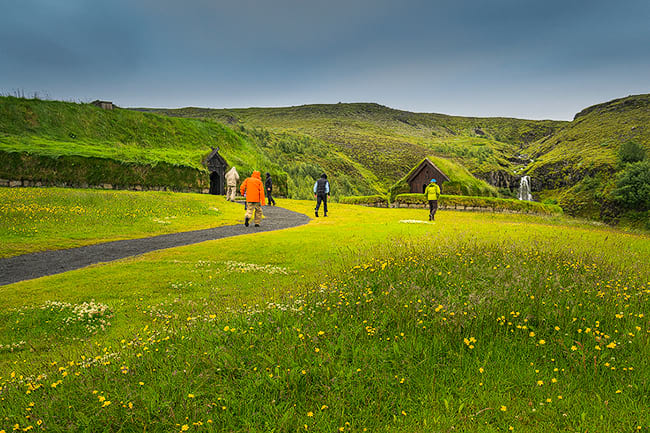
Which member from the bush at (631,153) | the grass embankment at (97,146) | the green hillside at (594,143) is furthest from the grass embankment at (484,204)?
the green hillside at (594,143)

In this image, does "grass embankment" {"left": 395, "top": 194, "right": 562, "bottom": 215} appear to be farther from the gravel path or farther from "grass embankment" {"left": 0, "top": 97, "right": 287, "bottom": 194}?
the gravel path

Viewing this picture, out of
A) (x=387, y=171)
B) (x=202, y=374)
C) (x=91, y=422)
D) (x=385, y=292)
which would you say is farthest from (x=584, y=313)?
(x=387, y=171)

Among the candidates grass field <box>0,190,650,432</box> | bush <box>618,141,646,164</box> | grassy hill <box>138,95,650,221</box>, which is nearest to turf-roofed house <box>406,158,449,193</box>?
grassy hill <box>138,95,650,221</box>

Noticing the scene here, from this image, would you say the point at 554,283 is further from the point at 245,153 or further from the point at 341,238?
the point at 245,153

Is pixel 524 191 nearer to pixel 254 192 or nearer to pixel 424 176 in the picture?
pixel 424 176

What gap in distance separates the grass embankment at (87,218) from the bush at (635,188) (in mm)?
87884

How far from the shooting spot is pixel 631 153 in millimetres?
90375

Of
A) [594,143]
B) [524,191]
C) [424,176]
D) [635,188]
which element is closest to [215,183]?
[424,176]

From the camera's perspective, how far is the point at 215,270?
9.68m

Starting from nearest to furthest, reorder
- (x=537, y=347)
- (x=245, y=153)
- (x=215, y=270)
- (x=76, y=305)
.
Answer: (x=537, y=347), (x=76, y=305), (x=215, y=270), (x=245, y=153)

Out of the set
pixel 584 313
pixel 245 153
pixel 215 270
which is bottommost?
pixel 215 270

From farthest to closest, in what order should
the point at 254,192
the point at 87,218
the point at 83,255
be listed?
the point at 254,192, the point at 87,218, the point at 83,255

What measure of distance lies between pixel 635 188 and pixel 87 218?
9924 cm

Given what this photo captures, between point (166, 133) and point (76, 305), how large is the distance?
4140 centimetres
